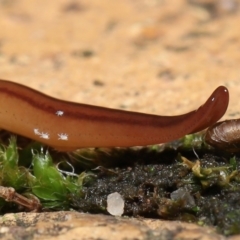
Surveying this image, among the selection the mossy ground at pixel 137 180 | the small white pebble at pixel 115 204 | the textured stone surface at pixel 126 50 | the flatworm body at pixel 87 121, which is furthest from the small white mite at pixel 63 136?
the textured stone surface at pixel 126 50

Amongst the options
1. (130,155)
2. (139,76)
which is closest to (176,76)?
(139,76)

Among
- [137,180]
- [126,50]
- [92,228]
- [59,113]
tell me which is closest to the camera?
[92,228]

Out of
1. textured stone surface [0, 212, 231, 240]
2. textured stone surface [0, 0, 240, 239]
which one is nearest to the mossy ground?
textured stone surface [0, 212, 231, 240]

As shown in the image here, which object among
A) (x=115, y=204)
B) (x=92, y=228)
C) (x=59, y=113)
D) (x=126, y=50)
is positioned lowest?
(x=92, y=228)

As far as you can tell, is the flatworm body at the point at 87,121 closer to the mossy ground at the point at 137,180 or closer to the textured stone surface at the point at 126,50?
the mossy ground at the point at 137,180

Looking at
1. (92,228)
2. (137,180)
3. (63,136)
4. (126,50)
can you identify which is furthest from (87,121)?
(126,50)

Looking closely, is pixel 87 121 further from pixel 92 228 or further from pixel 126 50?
pixel 126 50

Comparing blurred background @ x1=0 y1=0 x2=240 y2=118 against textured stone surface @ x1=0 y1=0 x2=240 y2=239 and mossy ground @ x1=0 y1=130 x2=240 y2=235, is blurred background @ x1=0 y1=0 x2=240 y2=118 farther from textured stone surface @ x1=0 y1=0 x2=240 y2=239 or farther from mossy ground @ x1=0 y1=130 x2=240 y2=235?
mossy ground @ x1=0 y1=130 x2=240 y2=235

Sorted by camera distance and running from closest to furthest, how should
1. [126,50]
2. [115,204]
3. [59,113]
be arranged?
[115,204], [59,113], [126,50]
